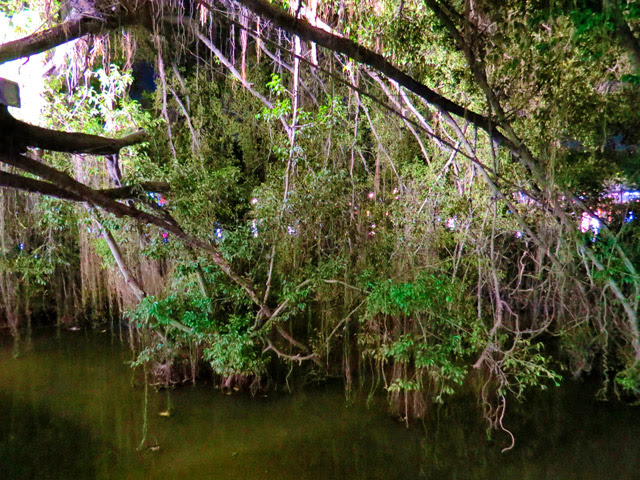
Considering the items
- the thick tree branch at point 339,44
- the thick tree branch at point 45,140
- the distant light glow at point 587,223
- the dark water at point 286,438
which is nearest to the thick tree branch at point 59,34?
the thick tree branch at point 45,140

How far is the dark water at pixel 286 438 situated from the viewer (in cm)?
445

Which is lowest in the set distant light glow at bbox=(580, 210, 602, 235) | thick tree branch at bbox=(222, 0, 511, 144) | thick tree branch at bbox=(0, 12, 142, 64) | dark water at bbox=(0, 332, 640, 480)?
dark water at bbox=(0, 332, 640, 480)

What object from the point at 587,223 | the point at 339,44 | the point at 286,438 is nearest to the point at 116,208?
the point at 339,44

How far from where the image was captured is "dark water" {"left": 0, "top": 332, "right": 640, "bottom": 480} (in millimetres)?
4449

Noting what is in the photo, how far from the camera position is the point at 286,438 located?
504 cm

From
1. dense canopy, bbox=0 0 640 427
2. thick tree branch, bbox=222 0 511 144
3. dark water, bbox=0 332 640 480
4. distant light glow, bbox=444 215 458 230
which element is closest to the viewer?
thick tree branch, bbox=222 0 511 144

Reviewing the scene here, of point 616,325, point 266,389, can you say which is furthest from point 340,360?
point 616,325

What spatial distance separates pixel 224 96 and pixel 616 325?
6668 millimetres

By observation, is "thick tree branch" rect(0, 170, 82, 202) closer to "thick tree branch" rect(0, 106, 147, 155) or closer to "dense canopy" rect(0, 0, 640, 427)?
"dense canopy" rect(0, 0, 640, 427)

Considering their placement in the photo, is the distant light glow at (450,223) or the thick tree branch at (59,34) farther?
the distant light glow at (450,223)

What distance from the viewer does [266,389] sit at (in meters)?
6.22

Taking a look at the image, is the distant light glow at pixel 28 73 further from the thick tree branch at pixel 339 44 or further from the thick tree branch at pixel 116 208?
the thick tree branch at pixel 339 44

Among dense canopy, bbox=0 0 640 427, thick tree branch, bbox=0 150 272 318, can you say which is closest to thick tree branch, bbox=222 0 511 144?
dense canopy, bbox=0 0 640 427

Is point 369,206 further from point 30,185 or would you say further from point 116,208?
point 30,185
